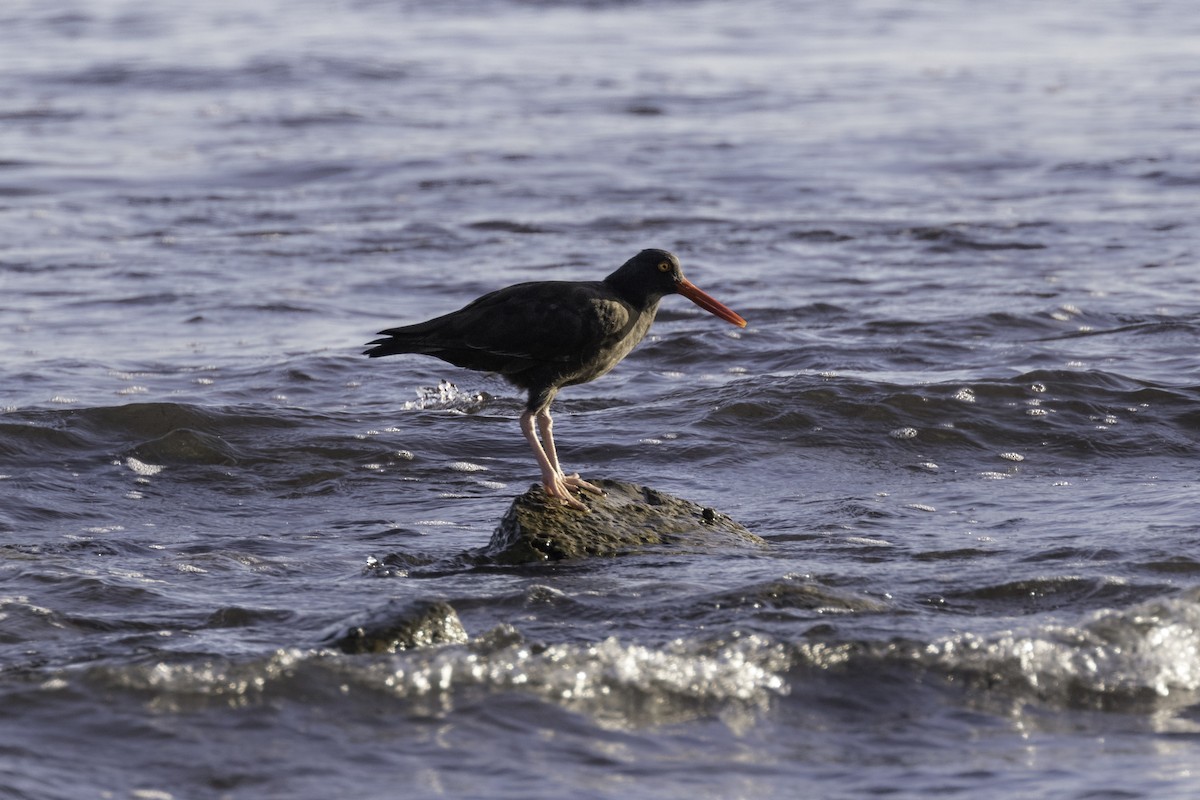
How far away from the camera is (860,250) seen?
12.3 metres

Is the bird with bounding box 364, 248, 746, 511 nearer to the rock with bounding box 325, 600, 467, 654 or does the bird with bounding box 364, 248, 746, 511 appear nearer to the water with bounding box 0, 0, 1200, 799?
the water with bounding box 0, 0, 1200, 799

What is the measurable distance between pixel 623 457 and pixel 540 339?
1746mm

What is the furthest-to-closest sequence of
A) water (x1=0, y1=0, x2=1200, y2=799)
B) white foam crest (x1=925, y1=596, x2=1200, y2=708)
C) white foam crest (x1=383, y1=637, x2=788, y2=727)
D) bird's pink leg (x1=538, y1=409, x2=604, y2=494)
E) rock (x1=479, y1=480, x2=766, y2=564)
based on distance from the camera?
bird's pink leg (x1=538, y1=409, x2=604, y2=494) < rock (x1=479, y1=480, x2=766, y2=564) < white foam crest (x1=925, y1=596, x2=1200, y2=708) < white foam crest (x1=383, y1=637, x2=788, y2=727) < water (x1=0, y1=0, x2=1200, y2=799)

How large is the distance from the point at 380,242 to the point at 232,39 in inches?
613

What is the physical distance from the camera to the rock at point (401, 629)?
4664 millimetres

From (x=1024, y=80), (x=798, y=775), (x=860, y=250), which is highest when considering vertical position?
(x=1024, y=80)

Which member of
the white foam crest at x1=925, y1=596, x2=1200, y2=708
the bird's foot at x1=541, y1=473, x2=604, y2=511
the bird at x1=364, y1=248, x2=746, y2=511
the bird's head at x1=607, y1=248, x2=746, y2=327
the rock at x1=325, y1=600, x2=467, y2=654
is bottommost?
the white foam crest at x1=925, y1=596, x2=1200, y2=708

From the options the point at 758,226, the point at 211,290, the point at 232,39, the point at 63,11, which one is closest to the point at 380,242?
the point at 211,290

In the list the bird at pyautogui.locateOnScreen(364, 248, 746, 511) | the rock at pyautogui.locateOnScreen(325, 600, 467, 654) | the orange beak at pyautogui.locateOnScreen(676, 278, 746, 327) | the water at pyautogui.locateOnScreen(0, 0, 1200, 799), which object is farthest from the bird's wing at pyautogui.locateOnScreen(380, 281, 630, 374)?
the rock at pyautogui.locateOnScreen(325, 600, 467, 654)

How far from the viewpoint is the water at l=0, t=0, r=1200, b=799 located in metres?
4.29

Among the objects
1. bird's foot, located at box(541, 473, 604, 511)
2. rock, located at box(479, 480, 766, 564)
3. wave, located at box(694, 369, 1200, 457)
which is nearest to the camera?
rock, located at box(479, 480, 766, 564)

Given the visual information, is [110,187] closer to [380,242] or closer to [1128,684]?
[380,242]

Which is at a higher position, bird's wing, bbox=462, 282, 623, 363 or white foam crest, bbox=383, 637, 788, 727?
bird's wing, bbox=462, 282, 623, 363

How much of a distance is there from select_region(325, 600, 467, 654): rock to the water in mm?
82
